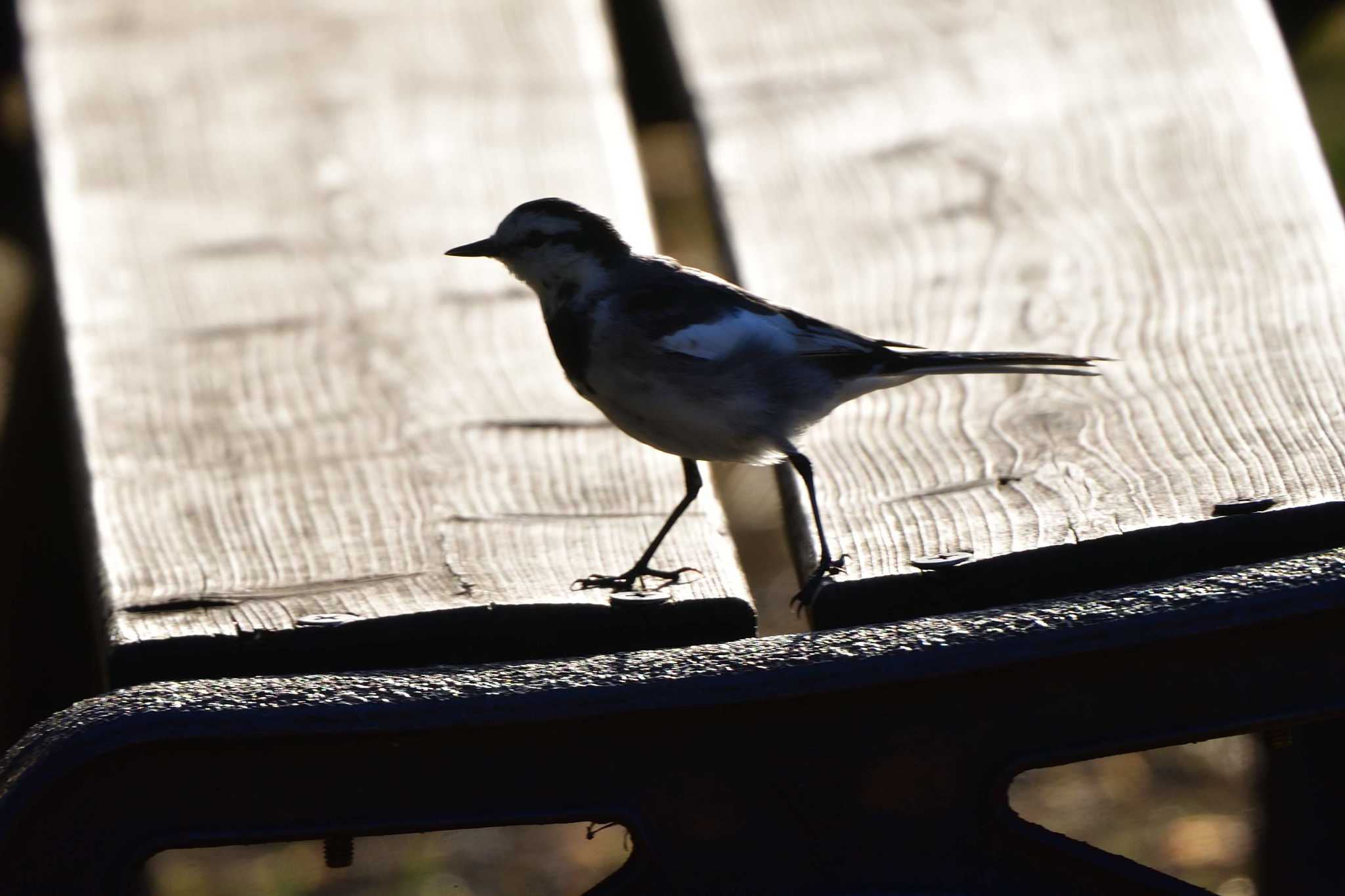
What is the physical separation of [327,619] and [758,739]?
2.11ft

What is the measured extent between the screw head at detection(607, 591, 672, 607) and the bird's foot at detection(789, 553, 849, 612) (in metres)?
0.19

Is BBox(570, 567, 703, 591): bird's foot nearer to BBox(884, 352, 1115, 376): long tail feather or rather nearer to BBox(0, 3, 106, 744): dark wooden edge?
BBox(884, 352, 1115, 376): long tail feather

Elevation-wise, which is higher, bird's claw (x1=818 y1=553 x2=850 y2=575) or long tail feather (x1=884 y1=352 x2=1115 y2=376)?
long tail feather (x1=884 y1=352 x2=1115 y2=376)

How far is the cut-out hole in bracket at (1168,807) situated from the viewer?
4.62 metres

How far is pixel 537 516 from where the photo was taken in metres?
2.63

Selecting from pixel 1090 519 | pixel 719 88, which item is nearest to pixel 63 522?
pixel 719 88

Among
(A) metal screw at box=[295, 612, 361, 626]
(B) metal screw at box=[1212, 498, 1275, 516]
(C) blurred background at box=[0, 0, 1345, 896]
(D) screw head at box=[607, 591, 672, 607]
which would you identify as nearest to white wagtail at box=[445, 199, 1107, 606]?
(D) screw head at box=[607, 591, 672, 607]

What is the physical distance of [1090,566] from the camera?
7.47ft

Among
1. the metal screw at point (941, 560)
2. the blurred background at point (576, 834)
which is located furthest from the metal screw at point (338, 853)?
the blurred background at point (576, 834)

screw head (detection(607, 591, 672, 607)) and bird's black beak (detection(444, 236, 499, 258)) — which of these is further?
bird's black beak (detection(444, 236, 499, 258))

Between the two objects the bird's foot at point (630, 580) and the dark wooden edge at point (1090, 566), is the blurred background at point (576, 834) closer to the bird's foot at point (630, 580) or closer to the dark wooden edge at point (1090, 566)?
the bird's foot at point (630, 580)

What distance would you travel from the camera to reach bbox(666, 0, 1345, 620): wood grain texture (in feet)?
7.81

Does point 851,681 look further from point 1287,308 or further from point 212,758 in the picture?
point 1287,308

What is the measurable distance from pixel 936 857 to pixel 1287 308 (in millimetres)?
1313
